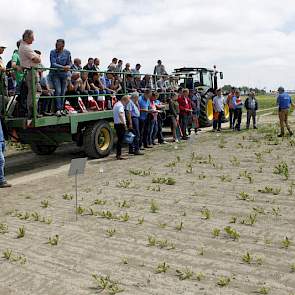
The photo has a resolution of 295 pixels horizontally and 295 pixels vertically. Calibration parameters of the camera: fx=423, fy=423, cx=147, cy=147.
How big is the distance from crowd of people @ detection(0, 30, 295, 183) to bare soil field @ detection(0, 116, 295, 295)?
156 centimetres

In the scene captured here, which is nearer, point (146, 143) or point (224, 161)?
point (224, 161)

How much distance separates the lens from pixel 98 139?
10.5 metres

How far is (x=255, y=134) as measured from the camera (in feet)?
47.4

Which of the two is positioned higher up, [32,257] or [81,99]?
[81,99]

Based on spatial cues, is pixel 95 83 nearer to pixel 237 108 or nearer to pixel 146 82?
pixel 146 82

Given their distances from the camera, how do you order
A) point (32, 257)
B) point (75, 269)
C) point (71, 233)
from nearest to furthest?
1. point (75, 269)
2. point (32, 257)
3. point (71, 233)

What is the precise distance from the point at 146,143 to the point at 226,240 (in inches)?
299

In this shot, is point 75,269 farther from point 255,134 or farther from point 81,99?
point 255,134

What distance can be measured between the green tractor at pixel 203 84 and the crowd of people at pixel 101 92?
1936 millimetres

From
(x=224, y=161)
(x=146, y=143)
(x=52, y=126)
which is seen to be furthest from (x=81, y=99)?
(x=224, y=161)

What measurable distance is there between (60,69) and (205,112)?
373 inches

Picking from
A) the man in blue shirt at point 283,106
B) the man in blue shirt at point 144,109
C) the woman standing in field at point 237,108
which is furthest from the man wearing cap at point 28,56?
the woman standing in field at point 237,108

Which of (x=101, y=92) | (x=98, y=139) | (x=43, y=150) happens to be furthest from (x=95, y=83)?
(x=43, y=150)

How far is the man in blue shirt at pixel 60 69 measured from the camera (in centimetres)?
895
